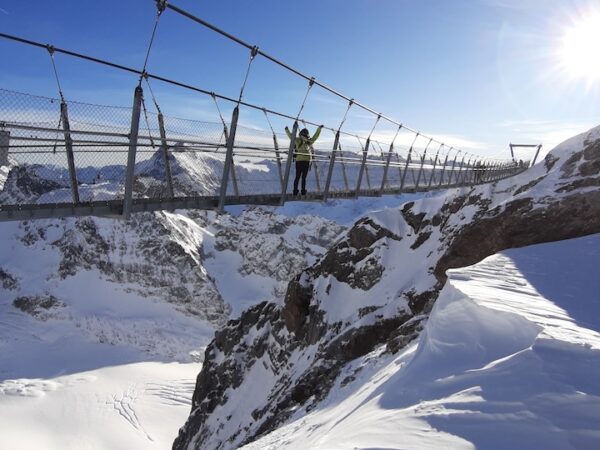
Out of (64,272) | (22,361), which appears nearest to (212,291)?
(64,272)

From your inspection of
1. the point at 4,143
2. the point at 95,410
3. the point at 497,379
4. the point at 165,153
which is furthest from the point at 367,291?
the point at 95,410

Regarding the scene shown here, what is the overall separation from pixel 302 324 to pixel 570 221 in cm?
2665

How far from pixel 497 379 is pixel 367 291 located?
2745cm

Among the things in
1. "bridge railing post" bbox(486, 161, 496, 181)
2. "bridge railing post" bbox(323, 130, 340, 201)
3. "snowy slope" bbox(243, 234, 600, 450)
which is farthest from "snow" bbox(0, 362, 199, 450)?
"snowy slope" bbox(243, 234, 600, 450)

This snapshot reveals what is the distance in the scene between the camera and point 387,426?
468cm

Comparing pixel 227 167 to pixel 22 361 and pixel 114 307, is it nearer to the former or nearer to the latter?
pixel 22 361

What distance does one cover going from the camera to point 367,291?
31.8m

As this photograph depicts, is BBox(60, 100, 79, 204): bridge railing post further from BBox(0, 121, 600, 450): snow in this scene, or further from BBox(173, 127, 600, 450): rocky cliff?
BBox(173, 127, 600, 450): rocky cliff

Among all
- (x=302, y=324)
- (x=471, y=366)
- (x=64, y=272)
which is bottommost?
(x=64, y=272)

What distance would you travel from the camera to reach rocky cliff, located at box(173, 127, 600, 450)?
14.0m

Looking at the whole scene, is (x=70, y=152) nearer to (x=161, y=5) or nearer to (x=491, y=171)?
(x=161, y=5)

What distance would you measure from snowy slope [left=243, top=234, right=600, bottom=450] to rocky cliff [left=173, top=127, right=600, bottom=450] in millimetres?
6705

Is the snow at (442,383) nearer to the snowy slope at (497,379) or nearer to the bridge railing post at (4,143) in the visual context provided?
the snowy slope at (497,379)

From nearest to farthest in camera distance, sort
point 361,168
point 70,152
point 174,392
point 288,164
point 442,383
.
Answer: point 442,383, point 70,152, point 288,164, point 361,168, point 174,392
